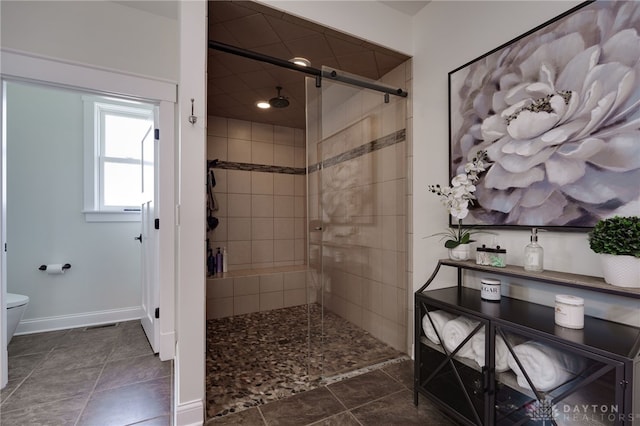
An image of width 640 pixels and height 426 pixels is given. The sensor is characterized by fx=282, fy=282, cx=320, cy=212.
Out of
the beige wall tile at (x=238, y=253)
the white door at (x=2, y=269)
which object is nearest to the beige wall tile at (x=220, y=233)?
the beige wall tile at (x=238, y=253)

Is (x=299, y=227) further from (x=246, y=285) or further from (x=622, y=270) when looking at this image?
(x=622, y=270)

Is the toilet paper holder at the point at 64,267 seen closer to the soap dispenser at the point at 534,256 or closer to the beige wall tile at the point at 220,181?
the beige wall tile at the point at 220,181

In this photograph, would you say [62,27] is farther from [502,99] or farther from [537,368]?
[537,368]

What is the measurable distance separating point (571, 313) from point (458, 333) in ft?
1.48

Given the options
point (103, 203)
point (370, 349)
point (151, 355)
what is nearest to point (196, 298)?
point (151, 355)

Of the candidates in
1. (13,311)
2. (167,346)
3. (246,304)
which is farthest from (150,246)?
(246,304)

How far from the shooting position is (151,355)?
2.16 metres

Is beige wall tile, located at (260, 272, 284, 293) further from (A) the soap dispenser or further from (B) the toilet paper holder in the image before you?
(A) the soap dispenser

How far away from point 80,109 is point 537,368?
3.96 metres

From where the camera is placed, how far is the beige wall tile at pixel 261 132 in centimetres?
373

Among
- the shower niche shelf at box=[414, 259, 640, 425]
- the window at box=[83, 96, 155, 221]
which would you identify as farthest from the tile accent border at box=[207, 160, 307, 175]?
the shower niche shelf at box=[414, 259, 640, 425]

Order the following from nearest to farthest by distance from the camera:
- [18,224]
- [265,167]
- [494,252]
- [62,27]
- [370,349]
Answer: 1. [494,252]
2. [62,27]
3. [370,349]
4. [18,224]
5. [265,167]

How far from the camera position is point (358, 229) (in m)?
2.16

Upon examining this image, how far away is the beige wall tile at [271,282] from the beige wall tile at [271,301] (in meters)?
0.05
